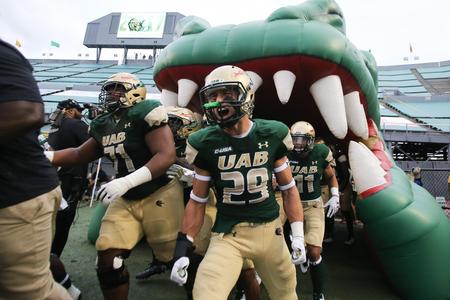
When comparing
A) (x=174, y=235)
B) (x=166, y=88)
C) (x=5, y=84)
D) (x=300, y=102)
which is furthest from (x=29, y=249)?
(x=300, y=102)

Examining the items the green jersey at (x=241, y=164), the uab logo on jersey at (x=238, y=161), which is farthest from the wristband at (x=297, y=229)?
the uab logo on jersey at (x=238, y=161)

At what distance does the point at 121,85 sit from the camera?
7.70ft

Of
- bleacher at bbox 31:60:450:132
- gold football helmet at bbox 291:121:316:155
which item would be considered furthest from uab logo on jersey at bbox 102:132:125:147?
bleacher at bbox 31:60:450:132

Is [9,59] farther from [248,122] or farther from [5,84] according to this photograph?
[248,122]

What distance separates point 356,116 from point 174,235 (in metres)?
2.05

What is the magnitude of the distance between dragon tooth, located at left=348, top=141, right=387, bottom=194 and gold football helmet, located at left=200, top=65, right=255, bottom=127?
161 cm

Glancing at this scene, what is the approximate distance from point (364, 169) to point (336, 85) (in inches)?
29.6

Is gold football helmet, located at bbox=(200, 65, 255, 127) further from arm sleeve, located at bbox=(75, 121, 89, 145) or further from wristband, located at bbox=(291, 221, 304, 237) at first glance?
arm sleeve, located at bbox=(75, 121, 89, 145)

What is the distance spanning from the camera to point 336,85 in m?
3.06

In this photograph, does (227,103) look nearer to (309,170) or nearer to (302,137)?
(302,137)

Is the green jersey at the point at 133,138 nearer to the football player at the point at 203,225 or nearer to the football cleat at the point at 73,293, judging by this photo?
the football player at the point at 203,225

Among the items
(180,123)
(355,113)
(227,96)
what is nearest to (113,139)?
(227,96)

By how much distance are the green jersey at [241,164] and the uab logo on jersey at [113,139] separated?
57 cm

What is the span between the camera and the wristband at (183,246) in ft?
5.88
